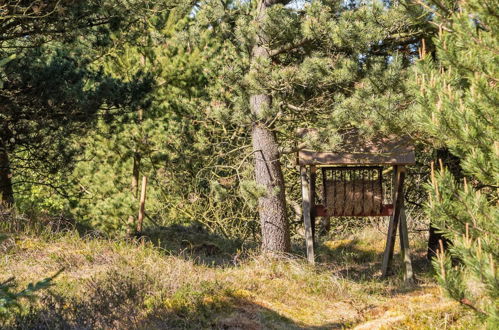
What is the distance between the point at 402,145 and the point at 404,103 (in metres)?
1.23

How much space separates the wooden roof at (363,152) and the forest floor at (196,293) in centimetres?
159

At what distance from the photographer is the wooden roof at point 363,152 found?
8.52m

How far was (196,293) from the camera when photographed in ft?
21.0

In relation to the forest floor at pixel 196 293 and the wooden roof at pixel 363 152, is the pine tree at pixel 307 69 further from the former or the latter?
the forest floor at pixel 196 293

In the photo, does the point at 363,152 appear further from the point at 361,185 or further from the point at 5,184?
the point at 5,184

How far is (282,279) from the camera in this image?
26.0 feet

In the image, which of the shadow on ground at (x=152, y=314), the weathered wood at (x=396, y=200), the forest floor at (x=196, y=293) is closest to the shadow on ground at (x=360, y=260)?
the forest floor at (x=196, y=293)

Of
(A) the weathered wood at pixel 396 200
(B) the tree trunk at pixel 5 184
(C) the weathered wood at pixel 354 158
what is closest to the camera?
(C) the weathered wood at pixel 354 158

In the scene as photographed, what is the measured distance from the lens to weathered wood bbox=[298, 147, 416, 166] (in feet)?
27.9

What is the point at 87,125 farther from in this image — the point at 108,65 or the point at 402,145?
the point at 402,145

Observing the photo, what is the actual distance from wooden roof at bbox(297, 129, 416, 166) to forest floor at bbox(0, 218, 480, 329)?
5.22 ft

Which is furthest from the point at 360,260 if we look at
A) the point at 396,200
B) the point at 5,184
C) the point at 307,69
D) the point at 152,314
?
the point at 5,184

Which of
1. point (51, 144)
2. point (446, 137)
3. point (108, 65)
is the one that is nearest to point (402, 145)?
point (446, 137)

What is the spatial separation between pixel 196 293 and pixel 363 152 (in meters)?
3.45
